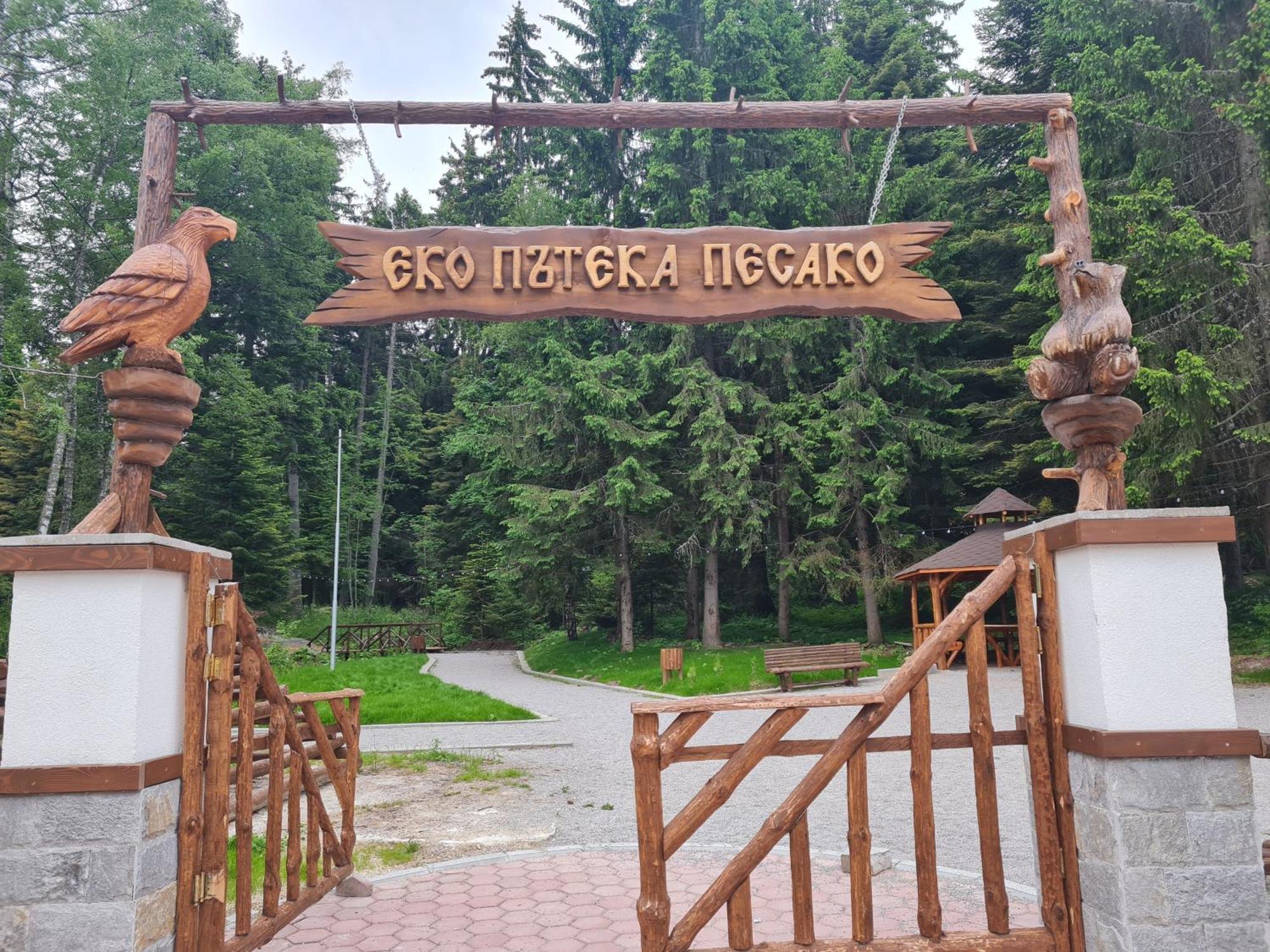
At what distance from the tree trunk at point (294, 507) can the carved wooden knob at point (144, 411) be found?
92.6ft

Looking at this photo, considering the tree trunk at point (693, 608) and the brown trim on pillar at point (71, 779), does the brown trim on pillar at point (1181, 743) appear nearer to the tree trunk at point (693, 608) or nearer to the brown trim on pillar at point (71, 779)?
the brown trim on pillar at point (71, 779)

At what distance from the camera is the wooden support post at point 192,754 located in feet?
10.3

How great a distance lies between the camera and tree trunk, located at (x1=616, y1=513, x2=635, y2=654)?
2181cm

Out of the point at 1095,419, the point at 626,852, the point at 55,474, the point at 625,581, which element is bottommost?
the point at 626,852

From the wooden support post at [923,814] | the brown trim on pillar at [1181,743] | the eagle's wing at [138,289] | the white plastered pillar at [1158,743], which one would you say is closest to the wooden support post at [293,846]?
the eagle's wing at [138,289]

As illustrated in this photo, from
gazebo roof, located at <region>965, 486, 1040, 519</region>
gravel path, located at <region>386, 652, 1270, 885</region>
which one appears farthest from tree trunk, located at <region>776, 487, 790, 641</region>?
gravel path, located at <region>386, 652, 1270, 885</region>

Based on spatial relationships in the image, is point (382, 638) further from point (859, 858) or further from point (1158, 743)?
point (1158, 743)

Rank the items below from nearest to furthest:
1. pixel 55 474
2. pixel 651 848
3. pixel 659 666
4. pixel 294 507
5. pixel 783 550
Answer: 1. pixel 651 848
2. pixel 659 666
3. pixel 55 474
4. pixel 783 550
5. pixel 294 507

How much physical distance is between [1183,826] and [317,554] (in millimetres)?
32434

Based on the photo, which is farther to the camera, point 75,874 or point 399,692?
point 399,692

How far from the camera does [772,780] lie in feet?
26.9

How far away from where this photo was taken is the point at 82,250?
21.5 m

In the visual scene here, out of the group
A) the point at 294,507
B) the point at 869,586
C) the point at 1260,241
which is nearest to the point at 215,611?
the point at 1260,241

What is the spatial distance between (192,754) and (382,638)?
26.4 metres
